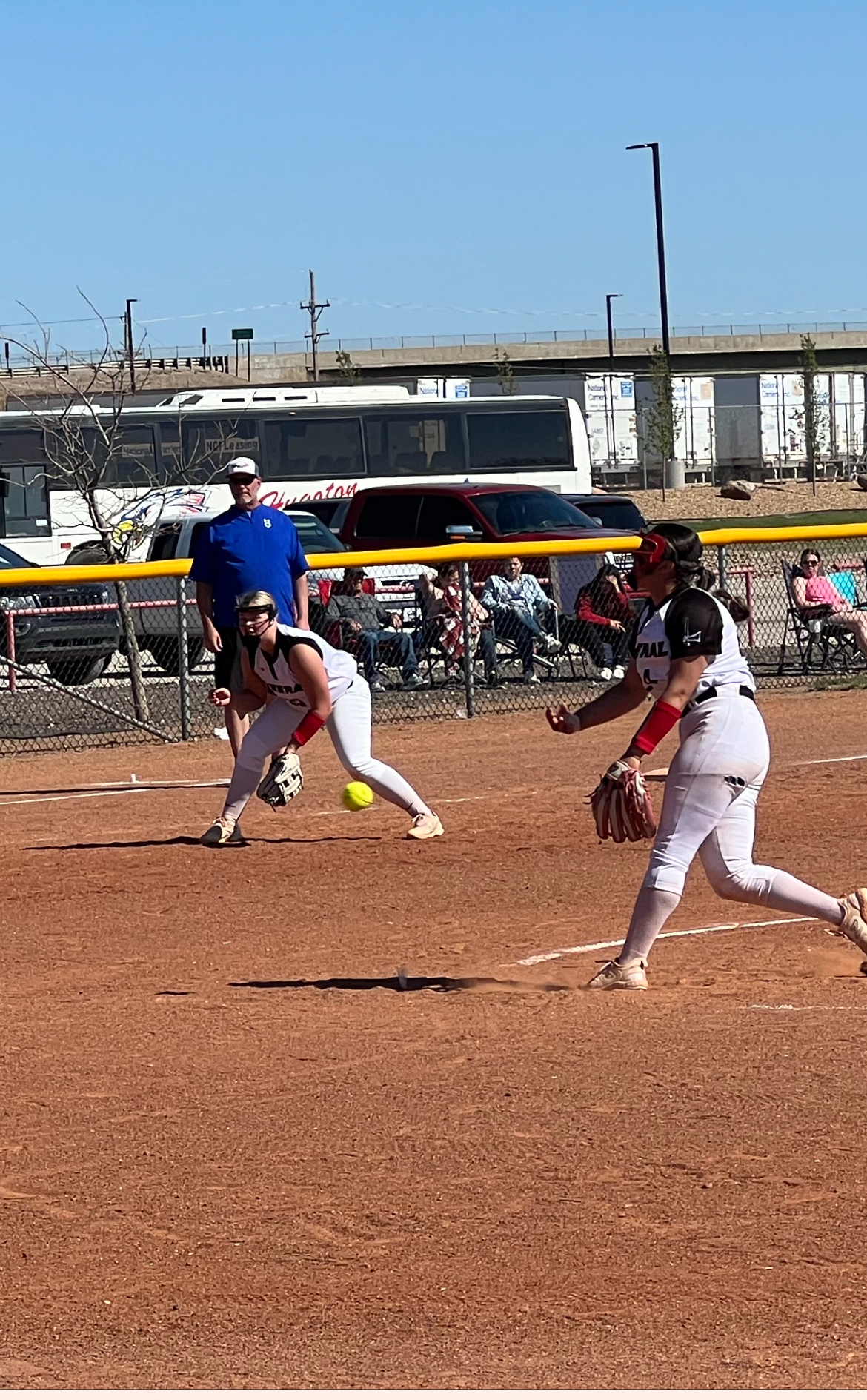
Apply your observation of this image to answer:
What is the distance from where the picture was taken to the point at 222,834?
36.0 ft

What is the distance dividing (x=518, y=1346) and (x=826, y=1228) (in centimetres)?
103

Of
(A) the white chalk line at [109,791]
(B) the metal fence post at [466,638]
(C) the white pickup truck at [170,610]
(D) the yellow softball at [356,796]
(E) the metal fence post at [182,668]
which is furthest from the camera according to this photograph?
(C) the white pickup truck at [170,610]

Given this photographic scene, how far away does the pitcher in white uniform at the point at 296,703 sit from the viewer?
9.56 meters

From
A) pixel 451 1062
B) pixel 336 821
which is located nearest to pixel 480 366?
pixel 336 821

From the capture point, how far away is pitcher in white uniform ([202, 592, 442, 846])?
31.4 feet

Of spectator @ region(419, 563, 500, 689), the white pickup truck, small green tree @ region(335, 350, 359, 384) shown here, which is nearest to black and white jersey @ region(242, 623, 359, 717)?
the white pickup truck

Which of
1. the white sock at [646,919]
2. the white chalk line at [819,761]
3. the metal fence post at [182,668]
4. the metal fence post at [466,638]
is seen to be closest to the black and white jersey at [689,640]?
the white sock at [646,919]

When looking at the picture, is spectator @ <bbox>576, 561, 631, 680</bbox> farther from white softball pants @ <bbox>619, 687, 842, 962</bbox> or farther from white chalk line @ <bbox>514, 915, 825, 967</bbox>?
white softball pants @ <bbox>619, 687, 842, 962</bbox>

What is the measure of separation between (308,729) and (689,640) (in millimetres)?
3064

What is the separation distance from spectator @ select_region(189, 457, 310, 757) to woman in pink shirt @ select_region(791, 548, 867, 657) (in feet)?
30.0

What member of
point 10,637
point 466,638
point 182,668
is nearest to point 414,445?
point 466,638

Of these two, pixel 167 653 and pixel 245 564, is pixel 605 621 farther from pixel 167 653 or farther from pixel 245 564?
pixel 245 564

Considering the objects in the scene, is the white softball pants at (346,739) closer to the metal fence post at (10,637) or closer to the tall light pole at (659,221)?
the metal fence post at (10,637)

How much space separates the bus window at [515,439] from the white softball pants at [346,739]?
26.9 m
